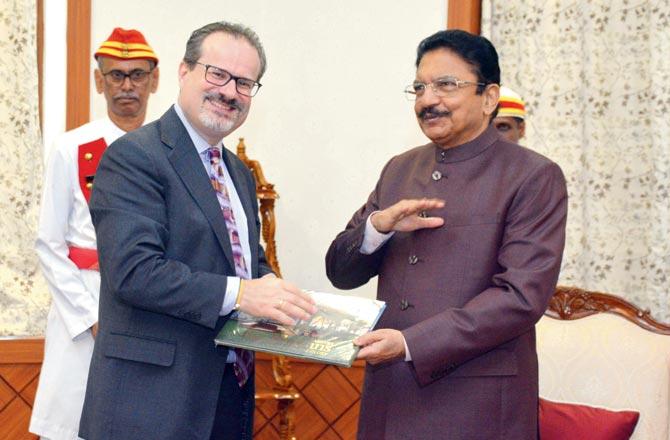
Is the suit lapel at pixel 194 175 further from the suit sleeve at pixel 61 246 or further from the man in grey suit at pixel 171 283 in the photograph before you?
the suit sleeve at pixel 61 246

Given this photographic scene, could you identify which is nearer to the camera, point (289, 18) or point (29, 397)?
point (29, 397)

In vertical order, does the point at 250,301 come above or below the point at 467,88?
below

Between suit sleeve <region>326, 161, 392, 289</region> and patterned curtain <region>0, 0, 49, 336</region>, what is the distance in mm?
1968

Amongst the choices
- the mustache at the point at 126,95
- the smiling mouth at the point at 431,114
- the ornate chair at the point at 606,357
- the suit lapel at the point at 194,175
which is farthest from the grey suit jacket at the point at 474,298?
the mustache at the point at 126,95

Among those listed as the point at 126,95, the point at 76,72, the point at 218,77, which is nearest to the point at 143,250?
the point at 218,77

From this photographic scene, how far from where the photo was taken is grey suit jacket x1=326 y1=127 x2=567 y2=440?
222 cm

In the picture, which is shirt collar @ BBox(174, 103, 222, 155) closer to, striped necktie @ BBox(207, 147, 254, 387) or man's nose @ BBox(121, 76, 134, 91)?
striped necktie @ BBox(207, 147, 254, 387)

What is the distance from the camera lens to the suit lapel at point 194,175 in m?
2.22

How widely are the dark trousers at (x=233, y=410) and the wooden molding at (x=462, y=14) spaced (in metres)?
2.34

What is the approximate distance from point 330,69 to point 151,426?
2.70 metres

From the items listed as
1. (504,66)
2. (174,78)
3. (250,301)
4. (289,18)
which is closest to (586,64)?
(504,66)

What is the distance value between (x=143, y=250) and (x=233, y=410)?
1.64ft

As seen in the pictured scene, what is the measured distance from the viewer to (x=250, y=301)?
216 cm

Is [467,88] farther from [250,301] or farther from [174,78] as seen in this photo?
[174,78]
